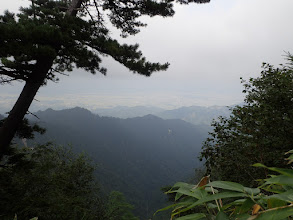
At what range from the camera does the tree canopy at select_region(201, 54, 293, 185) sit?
438 cm

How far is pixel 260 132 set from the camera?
4.59 metres

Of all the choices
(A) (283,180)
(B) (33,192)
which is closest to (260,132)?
(A) (283,180)

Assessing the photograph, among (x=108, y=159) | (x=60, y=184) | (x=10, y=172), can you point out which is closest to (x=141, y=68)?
(x=10, y=172)

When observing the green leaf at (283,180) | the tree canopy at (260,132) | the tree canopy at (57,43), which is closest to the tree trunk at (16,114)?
the tree canopy at (57,43)

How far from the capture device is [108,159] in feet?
633

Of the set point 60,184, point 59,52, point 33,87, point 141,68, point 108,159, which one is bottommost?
point 108,159

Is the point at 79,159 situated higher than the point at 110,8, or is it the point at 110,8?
the point at 110,8

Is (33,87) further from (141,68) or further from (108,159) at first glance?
(108,159)

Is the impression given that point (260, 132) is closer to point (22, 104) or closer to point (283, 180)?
point (283, 180)

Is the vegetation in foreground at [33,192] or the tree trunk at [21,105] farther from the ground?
the tree trunk at [21,105]

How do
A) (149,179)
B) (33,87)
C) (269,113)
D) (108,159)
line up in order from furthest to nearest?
(108,159) < (149,179) < (33,87) < (269,113)

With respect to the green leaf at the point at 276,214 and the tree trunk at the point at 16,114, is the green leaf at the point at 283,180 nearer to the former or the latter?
the green leaf at the point at 276,214

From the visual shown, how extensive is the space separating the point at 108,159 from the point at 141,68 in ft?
658

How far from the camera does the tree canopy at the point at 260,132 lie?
438 cm
